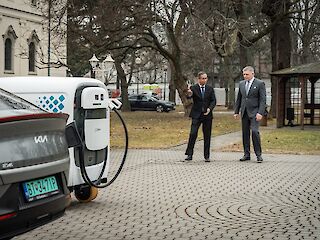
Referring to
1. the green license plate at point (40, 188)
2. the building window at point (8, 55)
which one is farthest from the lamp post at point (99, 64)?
the green license plate at point (40, 188)

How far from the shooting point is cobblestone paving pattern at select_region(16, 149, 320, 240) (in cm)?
714

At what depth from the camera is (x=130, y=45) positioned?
123 feet

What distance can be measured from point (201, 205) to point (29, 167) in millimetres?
3991

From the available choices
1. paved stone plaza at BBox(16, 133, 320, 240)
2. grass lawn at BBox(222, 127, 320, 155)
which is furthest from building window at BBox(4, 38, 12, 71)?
paved stone plaza at BBox(16, 133, 320, 240)

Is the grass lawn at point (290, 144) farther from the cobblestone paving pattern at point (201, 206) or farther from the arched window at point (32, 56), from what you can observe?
the arched window at point (32, 56)

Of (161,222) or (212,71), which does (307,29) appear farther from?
(161,222)

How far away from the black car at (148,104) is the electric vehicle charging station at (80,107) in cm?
5154

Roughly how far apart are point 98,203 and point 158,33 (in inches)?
1171

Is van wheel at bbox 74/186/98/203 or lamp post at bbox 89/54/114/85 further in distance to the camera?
lamp post at bbox 89/54/114/85

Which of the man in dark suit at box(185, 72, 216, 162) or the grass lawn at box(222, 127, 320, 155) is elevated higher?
the man in dark suit at box(185, 72, 216, 162)

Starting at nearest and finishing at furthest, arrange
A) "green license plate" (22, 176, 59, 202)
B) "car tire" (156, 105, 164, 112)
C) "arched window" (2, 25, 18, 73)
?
"green license plate" (22, 176, 59, 202) < "arched window" (2, 25, 18, 73) < "car tire" (156, 105, 164, 112)

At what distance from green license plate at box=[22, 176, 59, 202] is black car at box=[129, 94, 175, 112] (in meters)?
54.2

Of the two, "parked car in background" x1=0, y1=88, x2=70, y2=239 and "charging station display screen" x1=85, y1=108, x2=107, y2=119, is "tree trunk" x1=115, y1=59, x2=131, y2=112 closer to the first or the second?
"charging station display screen" x1=85, y1=108, x2=107, y2=119

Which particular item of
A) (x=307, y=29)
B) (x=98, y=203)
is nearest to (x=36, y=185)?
(x=98, y=203)
